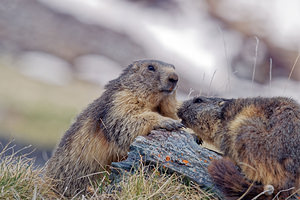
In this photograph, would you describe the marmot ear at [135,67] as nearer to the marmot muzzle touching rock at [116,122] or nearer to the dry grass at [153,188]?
the marmot muzzle touching rock at [116,122]

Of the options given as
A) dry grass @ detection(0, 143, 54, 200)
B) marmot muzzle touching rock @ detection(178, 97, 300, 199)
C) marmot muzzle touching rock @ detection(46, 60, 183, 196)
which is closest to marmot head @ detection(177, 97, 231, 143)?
marmot muzzle touching rock @ detection(46, 60, 183, 196)

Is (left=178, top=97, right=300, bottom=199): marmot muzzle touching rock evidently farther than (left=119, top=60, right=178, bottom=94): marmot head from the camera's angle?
No

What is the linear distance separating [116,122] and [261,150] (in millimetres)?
2002

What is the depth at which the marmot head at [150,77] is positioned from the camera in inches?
233

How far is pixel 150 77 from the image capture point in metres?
6.04

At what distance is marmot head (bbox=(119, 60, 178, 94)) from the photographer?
5.91 m

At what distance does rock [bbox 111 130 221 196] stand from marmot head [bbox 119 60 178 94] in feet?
2.87

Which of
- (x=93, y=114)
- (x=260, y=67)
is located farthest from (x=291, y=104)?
(x=260, y=67)

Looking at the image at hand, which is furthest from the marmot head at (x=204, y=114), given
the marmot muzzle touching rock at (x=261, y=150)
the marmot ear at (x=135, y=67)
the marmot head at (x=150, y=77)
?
the marmot ear at (x=135, y=67)

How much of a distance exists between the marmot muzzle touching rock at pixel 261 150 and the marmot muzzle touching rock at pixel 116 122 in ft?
2.77

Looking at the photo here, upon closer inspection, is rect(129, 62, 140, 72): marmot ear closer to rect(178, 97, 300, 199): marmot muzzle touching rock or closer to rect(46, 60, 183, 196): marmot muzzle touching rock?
rect(46, 60, 183, 196): marmot muzzle touching rock

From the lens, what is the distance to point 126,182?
4.90 m

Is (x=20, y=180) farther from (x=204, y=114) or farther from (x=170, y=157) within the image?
(x=204, y=114)

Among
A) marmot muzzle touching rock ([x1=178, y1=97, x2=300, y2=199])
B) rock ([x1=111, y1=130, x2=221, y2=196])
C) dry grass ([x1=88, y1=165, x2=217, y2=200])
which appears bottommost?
dry grass ([x1=88, y1=165, x2=217, y2=200])
